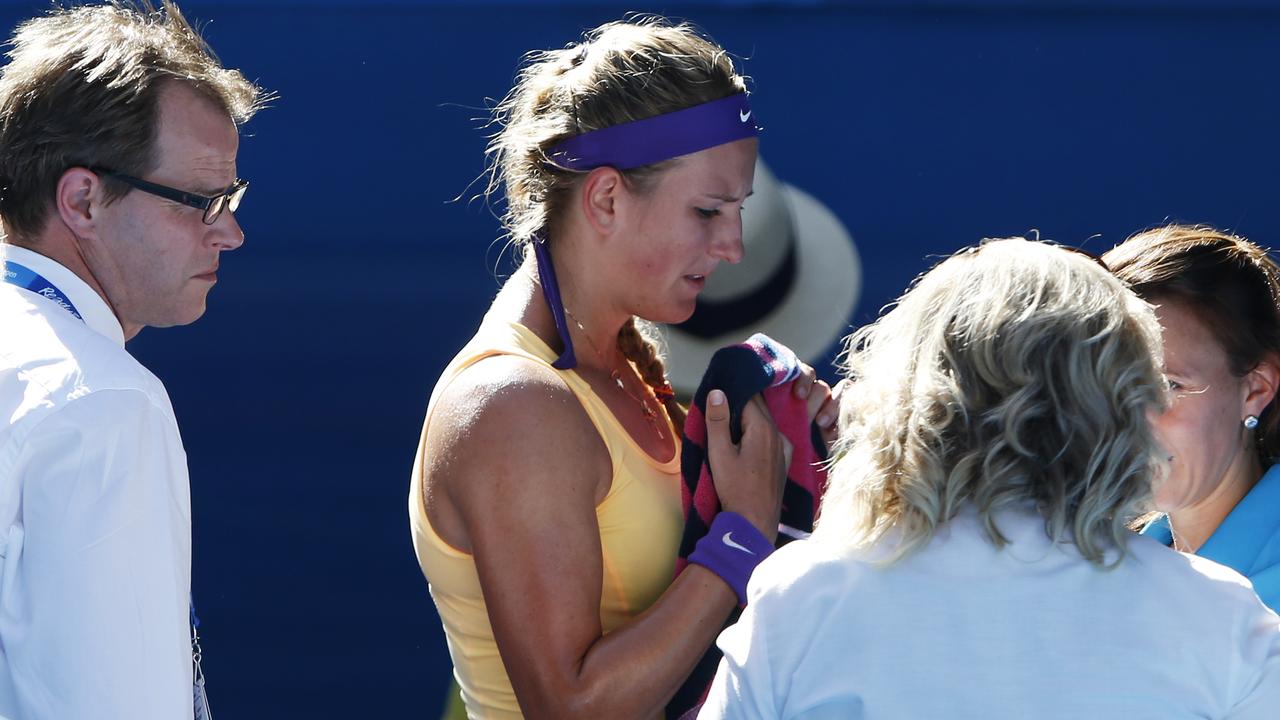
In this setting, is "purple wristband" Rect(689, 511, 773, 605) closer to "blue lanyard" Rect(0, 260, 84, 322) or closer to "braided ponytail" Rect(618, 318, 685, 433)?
"braided ponytail" Rect(618, 318, 685, 433)

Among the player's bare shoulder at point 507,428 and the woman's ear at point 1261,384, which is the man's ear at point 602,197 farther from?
the woman's ear at point 1261,384

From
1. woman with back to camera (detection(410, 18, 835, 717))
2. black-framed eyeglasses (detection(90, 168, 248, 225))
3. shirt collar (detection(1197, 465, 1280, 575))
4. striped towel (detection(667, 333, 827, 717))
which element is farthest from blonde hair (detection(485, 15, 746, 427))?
shirt collar (detection(1197, 465, 1280, 575))

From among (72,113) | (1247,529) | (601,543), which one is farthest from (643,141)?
(1247,529)

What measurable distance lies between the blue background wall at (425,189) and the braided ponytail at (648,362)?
0.55 m

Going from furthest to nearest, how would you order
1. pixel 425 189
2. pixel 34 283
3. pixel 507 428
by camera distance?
pixel 425 189, pixel 507 428, pixel 34 283

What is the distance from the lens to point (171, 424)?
1248mm

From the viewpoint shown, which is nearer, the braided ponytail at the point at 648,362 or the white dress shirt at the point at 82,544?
the white dress shirt at the point at 82,544

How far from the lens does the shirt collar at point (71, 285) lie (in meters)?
1.34

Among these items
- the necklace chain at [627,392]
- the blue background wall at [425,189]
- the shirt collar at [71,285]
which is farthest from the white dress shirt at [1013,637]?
the blue background wall at [425,189]

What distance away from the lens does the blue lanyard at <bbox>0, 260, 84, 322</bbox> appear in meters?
1.31

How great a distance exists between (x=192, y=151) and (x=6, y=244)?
0.22 meters

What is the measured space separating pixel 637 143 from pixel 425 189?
2.65 ft

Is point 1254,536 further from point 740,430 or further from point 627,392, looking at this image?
point 627,392

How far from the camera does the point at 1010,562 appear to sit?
1.07 m
